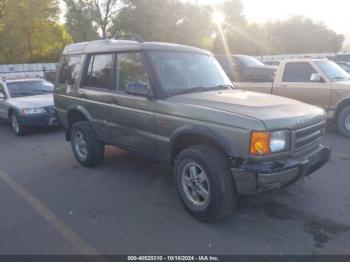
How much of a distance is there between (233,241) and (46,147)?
5317 mm

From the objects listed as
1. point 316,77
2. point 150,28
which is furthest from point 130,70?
point 150,28

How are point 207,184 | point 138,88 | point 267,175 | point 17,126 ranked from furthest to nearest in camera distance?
1. point 17,126
2. point 138,88
3. point 207,184
4. point 267,175

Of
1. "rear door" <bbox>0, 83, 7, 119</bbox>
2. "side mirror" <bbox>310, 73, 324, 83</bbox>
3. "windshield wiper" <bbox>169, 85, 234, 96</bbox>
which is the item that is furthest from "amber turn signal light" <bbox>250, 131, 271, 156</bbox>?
"rear door" <bbox>0, 83, 7, 119</bbox>

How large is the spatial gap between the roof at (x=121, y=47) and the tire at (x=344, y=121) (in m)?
4.04

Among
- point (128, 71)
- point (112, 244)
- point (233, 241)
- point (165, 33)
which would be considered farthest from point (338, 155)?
point (165, 33)

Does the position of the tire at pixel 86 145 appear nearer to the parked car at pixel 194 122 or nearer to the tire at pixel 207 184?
the parked car at pixel 194 122

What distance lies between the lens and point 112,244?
128 inches

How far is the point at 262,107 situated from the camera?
3393 millimetres

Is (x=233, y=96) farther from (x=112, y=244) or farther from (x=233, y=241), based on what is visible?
(x=112, y=244)

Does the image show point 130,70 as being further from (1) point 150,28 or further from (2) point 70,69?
(1) point 150,28

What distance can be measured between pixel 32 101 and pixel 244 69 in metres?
7.15

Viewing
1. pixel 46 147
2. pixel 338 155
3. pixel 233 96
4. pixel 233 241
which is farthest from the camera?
pixel 46 147

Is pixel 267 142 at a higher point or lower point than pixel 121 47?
lower

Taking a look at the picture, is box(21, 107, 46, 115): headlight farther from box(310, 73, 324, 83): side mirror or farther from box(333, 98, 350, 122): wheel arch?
box(333, 98, 350, 122): wheel arch
